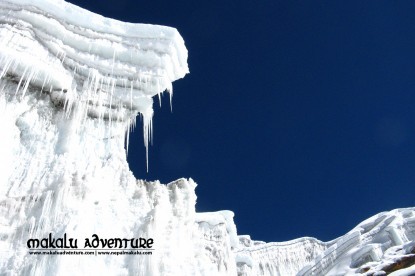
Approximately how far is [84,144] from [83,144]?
0.09 feet

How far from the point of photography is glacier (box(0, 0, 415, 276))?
974cm

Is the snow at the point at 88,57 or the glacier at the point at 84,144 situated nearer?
the glacier at the point at 84,144

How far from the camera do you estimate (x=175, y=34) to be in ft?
43.1

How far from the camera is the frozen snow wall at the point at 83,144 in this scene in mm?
9742

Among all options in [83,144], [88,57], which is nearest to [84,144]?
[83,144]

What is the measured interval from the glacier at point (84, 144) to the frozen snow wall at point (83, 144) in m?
0.03

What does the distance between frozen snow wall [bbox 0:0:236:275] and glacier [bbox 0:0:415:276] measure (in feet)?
0.09

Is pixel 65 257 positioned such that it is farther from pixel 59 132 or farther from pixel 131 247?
pixel 59 132

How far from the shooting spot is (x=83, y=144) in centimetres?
1166

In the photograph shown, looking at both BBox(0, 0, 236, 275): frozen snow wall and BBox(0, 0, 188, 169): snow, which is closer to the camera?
BBox(0, 0, 236, 275): frozen snow wall

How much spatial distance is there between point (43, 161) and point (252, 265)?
2878cm

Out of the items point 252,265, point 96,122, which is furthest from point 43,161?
point 252,265

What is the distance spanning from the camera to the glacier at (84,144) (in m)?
9.74

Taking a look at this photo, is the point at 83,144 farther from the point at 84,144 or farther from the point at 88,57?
the point at 88,57
